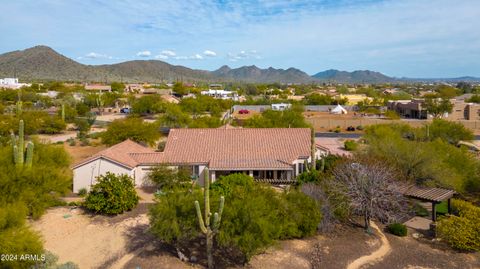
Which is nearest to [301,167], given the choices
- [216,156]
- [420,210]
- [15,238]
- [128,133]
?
[216,156]

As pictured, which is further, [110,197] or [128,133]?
[128,133]

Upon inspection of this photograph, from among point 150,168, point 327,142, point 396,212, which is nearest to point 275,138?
point 150,168

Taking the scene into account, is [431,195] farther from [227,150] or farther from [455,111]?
[455,111]

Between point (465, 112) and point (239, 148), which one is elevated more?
point (465, 112)

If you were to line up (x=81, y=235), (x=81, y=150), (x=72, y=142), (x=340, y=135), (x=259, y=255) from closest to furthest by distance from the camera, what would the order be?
(x=259, y=255)
(x=81, y=235)
(x=81, y=150)
(x=72, y=142)
(x=340, y=135)

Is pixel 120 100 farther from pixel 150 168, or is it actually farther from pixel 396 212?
pixel 396 212

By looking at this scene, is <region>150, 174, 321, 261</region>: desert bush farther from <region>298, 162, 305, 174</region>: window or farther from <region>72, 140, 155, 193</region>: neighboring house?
<region>72, 140, 155, 193</region>: neighboring house
